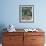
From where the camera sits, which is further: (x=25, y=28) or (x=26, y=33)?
(x=25, y=28)

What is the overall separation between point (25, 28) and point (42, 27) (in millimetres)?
564

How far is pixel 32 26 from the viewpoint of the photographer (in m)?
4.22

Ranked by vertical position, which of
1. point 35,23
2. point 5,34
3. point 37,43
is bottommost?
point 37,43

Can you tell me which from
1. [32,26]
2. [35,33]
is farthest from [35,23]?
[35,33]

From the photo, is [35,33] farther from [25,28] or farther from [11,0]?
[11,0]

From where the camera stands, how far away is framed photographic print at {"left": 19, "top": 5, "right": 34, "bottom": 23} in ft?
13.7

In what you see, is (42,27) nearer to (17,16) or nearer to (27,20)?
(27,20)

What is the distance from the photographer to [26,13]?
421 centimetres

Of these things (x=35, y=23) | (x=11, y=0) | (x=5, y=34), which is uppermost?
(x=11, y=0)

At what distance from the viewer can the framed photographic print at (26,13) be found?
13.7ft

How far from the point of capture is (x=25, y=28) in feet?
13.8

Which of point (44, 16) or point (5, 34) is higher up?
point (44, 16)

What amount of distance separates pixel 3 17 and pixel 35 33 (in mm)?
1228

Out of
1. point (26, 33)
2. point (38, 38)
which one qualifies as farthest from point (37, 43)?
point (26, 33)
